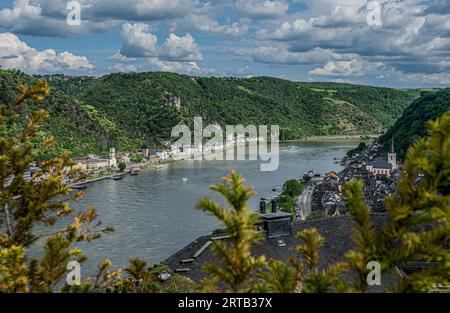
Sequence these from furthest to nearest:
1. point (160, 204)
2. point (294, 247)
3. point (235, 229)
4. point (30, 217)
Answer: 1. point (160, 204)
2. point (294, 247)
3. point (30, 217)
4. point (235, 229)

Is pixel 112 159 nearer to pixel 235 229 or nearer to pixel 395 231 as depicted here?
pixel 235 229

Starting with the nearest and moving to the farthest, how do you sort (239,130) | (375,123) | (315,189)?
(315,189), (239,130), (375,123)

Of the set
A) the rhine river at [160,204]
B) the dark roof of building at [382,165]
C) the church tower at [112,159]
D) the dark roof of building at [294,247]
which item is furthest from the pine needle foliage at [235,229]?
the church tower at [112,159]

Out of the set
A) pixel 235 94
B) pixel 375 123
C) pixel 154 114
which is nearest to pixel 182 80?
pixel 235 94

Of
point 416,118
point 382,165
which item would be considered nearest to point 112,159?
point 382,165

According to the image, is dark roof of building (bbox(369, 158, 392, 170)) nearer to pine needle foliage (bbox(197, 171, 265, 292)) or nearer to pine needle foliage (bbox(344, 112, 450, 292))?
pine needle foliage (bbox(344, 112, 450, 292))
